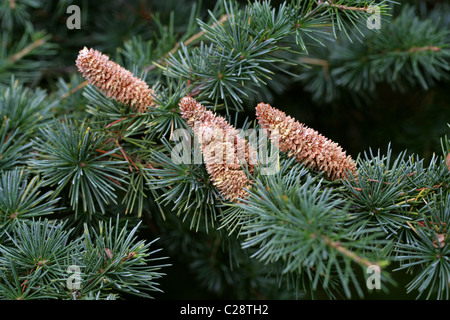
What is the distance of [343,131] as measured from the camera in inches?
37.9

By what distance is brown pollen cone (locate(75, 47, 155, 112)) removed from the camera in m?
0.48

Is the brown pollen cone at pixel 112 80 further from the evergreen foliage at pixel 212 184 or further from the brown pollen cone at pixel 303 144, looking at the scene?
the brown pollen cone at pixel 303 144

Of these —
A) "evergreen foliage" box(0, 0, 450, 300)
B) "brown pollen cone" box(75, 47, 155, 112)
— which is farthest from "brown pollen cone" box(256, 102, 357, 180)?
"brown pollen cone" box(75, 47, 155, 112)

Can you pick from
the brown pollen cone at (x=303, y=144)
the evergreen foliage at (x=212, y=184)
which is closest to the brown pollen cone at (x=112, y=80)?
the evergreen foliage at (x=212, y=184)

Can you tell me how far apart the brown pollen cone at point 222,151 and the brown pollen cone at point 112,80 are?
8 centimetres

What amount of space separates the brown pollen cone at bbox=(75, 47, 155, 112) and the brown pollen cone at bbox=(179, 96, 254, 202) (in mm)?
80

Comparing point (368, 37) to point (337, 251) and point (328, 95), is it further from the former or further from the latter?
point (337, 251)

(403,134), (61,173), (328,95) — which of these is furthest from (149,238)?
(403,134)

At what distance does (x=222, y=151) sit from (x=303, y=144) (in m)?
0.09

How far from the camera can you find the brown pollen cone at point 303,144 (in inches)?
17.4

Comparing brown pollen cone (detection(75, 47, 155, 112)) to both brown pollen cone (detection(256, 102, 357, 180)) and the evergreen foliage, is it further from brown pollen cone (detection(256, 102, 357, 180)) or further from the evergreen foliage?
brown pollen cone (detection(256, 102, 357, 180))

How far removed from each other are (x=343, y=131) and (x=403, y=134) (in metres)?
0.13

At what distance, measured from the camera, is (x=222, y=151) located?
433 millimetres

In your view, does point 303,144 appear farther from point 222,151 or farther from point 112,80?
point 112,80
